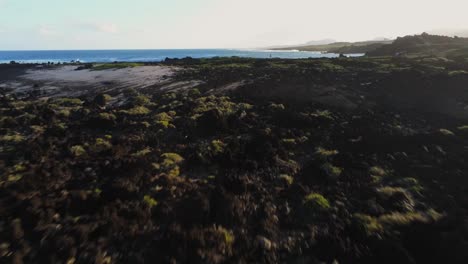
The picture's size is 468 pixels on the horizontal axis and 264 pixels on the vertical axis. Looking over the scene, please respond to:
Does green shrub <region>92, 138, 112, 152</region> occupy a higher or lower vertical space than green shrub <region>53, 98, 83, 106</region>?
lower

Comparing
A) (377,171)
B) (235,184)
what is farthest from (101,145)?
(377,171)

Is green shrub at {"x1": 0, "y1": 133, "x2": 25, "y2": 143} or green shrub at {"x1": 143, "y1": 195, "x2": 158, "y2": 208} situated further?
green shrub at {"x1": 0, "y1": 133, "x2": 25, "y2": 143}

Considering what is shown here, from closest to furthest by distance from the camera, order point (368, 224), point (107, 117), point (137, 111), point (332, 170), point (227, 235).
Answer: point (227, 235) → point (368, 224) → point (332, 170) → point (107, 117) → point (137, 111)

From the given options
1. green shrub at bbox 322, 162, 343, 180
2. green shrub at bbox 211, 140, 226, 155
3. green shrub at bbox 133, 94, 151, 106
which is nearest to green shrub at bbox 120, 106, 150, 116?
green shrub at bbox 133, 94, 151, 106

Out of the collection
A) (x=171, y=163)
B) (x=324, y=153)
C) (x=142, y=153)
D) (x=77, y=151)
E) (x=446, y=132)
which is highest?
(x=77, y=151)

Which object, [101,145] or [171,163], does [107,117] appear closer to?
[101,145]

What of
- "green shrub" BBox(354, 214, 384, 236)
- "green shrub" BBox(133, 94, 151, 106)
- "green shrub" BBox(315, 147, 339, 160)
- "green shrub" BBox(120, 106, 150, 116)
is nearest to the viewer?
"green shrub" BBox(354, 214, 384, 236)

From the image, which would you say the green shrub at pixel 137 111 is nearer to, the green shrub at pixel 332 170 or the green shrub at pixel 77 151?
the green shrub at pixel 77 151

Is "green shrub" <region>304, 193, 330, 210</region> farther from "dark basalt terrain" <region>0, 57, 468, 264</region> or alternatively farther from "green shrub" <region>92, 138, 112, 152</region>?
"green shrub" <region>92, 138, 112, 152</region>

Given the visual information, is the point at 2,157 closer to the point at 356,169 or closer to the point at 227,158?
the point at 227,158
